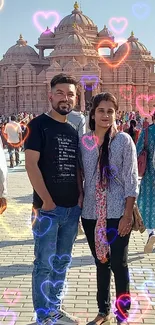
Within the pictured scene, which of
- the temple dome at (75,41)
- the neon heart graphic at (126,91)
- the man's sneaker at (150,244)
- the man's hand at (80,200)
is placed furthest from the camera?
the neon heart graphic at (126,91)

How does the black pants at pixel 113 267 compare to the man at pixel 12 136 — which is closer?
the black pants at pixel 113 267

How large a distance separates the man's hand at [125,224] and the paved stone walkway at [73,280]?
76 centimetres

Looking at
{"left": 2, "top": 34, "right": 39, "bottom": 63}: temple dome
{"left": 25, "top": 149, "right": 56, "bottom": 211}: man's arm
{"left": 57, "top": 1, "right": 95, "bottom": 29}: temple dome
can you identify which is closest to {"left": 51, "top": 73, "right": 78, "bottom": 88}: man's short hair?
{"left": 25, "top": 149, "right": 56, "bottom": 211}: man's arm

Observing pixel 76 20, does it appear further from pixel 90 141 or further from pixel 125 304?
pixel 125 304

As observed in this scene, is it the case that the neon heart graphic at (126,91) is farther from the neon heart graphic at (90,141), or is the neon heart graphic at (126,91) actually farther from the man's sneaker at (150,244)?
the neon heart graphic at (90,141)

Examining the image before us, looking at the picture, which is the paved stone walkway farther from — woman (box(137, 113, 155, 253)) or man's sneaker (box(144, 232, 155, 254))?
woman (box(137, 113, 155, 253))

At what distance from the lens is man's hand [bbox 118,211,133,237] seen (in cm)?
308

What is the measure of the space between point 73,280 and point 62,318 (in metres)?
0.89

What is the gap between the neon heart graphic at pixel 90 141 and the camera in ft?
10.5

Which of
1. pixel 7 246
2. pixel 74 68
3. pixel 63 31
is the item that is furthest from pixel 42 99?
pixel 7 246

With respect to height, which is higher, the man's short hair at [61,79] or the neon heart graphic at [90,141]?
the man's short hair at [61,79]

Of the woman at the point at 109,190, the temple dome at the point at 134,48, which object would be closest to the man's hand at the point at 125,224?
the woman at the point at 109,190

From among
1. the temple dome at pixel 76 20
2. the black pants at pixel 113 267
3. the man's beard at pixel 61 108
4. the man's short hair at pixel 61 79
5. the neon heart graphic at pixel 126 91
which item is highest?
the temple dome at pixel 76 20
